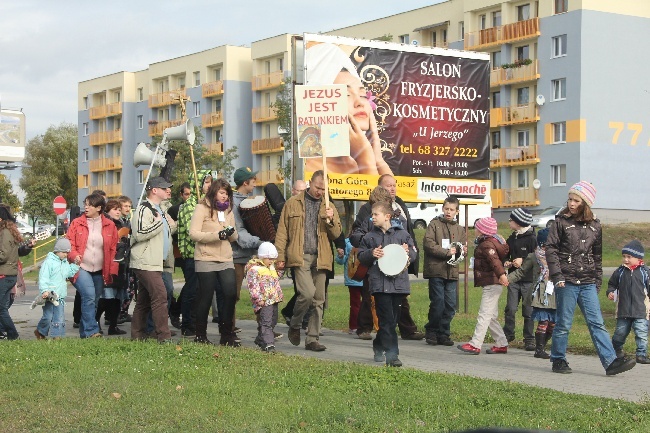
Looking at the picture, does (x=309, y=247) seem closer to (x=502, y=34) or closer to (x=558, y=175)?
(x=558, y=175)

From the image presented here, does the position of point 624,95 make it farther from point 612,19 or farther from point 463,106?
point 463,106

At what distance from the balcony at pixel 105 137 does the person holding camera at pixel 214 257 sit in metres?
88.8

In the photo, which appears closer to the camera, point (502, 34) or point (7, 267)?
point (7, 267)

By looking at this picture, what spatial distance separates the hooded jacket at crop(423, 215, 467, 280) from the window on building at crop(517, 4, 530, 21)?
53799mm

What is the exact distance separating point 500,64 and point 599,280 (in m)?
57.5

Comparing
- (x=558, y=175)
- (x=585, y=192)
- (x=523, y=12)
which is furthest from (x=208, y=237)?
(x=523, y=12)

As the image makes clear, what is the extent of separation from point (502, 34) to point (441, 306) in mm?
54310

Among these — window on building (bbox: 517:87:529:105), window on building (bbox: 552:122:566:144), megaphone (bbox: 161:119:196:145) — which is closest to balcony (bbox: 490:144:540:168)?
window on building (bbox: 552:122:566:144)

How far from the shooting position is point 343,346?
43.5 feet

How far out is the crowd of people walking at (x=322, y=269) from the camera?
1092 centimetres

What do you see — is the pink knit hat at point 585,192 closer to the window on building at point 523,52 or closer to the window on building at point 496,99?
the window on building at point 523,52

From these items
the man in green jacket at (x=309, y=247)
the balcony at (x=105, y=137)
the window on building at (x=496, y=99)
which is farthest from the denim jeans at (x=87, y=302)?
the balcony at (x=105, y=137)

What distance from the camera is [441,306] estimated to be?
44.3ft

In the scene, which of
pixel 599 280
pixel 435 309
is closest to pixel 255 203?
pixel 435 309
